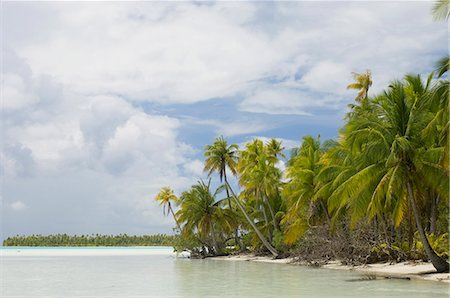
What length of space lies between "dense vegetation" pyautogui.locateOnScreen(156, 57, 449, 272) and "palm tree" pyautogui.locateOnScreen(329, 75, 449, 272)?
0.12 ft

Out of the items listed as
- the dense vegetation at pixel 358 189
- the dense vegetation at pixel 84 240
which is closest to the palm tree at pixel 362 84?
the dense vegetation at pixel 358 189

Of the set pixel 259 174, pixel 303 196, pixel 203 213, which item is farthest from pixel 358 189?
pixel 203 213

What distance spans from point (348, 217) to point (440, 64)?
1248 centimetres

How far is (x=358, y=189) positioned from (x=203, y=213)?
25.9 metres

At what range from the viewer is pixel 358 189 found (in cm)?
2128

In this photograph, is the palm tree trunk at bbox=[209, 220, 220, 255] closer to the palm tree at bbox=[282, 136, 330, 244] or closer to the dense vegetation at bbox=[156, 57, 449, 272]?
the dense vegetation at bbox=[156, 57, 449, 272]

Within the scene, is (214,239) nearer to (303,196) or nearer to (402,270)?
(303,196)

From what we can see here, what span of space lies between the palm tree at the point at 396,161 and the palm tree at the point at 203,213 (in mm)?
24507

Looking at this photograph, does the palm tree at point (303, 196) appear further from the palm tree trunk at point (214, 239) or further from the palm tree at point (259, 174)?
the palm tree trunk at point (214, 239)

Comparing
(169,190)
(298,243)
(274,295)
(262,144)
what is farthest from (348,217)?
(169,190)

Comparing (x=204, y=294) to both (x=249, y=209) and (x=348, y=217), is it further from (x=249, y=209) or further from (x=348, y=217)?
(x=249, y=209)

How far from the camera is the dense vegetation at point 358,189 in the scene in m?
19.9

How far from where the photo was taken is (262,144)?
44.0m

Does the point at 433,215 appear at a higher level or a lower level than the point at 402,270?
higher
